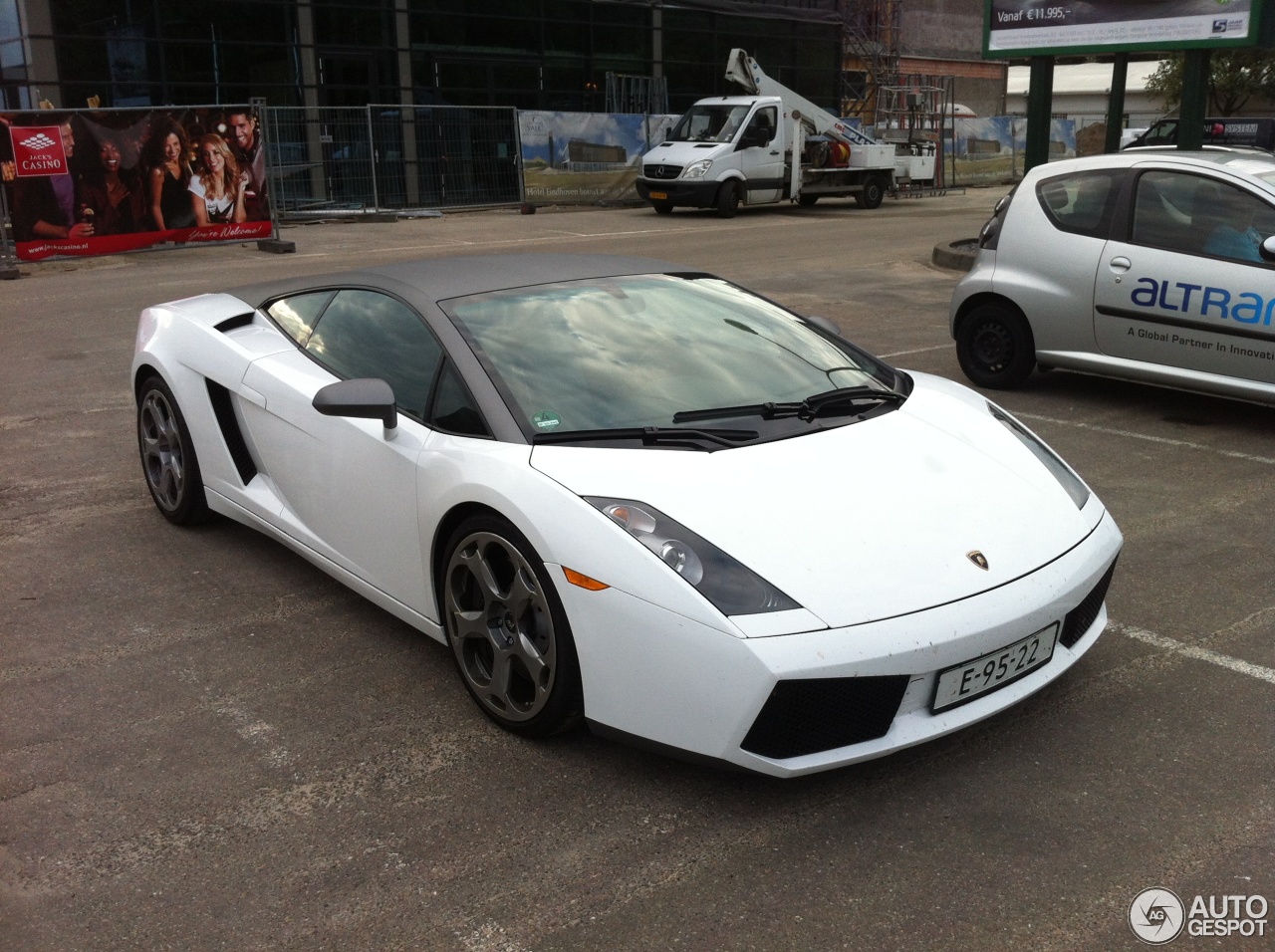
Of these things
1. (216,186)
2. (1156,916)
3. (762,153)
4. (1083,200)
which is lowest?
(1156,916)

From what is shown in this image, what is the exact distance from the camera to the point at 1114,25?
1496 centimetres

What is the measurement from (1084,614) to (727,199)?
19921 mm

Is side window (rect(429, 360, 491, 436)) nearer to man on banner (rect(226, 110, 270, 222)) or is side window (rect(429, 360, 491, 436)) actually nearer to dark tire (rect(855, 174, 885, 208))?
man on banner (rect(226, 110, 270, 222))

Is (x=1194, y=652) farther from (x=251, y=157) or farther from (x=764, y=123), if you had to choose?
(x=764, y=123)

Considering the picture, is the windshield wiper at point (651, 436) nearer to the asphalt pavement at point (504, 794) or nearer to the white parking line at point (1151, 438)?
the asphalt pavement at point (504, 794)

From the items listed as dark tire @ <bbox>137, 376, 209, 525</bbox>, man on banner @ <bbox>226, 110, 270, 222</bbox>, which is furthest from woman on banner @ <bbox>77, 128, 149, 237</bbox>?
dark tire @ <bbox>137, 376, 209, 525</bbox>

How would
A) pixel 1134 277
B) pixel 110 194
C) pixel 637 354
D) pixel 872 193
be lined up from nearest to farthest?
pixel 637 354
pixel 1134 277
pixel 110 194
pixel 872 193

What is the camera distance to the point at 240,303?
512cm

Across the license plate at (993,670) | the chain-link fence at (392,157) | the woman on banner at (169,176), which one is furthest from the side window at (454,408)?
the chain-link fence at (392,157)

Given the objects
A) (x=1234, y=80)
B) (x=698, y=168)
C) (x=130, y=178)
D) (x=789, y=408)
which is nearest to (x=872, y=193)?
(x=698, y=168)

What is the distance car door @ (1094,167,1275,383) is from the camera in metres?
6.75

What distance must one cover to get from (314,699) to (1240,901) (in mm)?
2600

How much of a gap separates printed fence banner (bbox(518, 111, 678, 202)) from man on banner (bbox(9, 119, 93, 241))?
10345mm

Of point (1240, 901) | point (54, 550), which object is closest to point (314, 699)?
point (54, 550)
